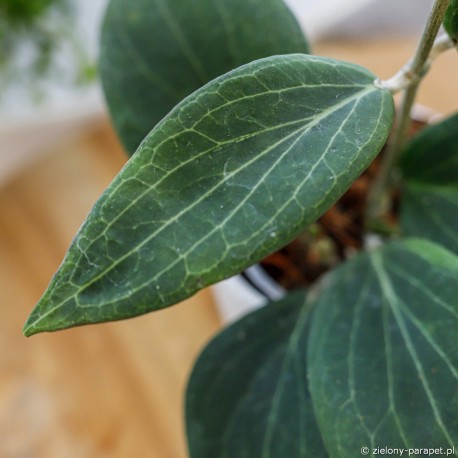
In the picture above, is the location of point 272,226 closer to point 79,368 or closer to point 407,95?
point 407,95

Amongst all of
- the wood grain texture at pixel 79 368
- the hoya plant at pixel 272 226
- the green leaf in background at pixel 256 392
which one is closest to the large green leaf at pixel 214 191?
the hoya plant at pixel 272 226

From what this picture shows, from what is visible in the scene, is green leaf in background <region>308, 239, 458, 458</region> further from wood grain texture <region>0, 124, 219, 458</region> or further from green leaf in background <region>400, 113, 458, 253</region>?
wood grain texture <region>0, 124, 219, 458</region>

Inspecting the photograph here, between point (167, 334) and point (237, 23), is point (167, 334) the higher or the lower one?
the lower one

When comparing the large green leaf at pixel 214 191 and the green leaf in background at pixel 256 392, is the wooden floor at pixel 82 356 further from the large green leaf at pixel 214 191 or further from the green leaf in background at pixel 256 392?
the large green leaf at pixel 214 191

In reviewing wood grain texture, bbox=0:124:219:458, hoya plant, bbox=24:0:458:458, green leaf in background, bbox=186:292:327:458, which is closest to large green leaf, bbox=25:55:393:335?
hoya plant, bbox=24:0:458:458

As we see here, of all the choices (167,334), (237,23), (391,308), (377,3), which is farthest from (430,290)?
(377,3)

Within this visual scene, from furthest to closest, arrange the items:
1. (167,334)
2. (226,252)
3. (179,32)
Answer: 1. (167,334)
2. (179,32)
3. (226,252)

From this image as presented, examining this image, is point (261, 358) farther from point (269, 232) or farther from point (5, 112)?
point (5, 112)
